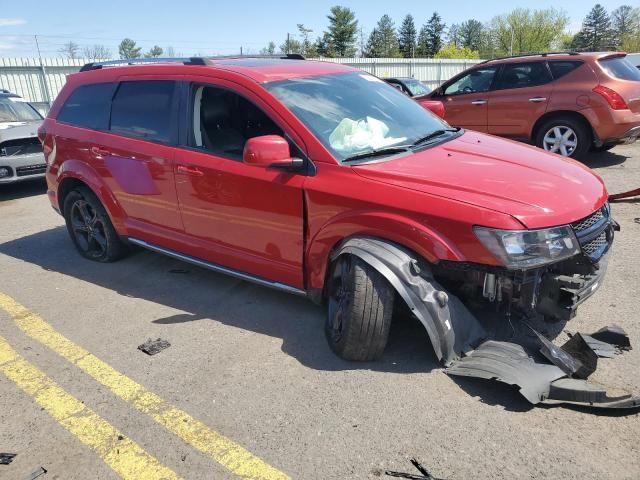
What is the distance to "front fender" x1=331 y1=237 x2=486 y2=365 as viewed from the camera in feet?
9.57

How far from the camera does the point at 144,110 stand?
4453mm

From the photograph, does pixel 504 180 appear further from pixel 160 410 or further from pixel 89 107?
pixel 89 107

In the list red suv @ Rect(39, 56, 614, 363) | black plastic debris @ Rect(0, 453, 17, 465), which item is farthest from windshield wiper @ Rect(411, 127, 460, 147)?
black plastic debris @ Rect(0, 453, 17, 465)

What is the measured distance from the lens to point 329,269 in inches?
135

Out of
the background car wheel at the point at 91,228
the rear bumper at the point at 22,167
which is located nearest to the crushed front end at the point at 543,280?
the background car wheel at the point at 91,228

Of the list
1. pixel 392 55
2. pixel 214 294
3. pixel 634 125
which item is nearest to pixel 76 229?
pixel 214 294

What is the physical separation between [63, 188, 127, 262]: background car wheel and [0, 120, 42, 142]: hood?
13.0 ft

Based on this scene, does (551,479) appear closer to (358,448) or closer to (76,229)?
(358,448)

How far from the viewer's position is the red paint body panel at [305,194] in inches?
115

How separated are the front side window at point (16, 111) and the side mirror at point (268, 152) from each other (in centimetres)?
766

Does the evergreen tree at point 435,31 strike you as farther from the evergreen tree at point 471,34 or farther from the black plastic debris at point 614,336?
the black plastic debris at point 614,336

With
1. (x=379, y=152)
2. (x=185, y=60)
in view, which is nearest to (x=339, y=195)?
(x=379, y=152)

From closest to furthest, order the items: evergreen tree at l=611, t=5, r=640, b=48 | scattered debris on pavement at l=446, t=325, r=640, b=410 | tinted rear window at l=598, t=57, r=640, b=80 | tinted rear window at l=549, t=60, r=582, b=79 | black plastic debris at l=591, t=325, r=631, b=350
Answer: scattered debris on pavement at l=446, t=325, r=640, b=410 < black plastic debris at l=591, t=325, r=631, b=350 < tinted rear window at l=598, t=57, r=640, b=80 < tinted rear window at l=549, t=60, r=582, b=79 < evergreen tree at l=611, t=5, r=640, b=48

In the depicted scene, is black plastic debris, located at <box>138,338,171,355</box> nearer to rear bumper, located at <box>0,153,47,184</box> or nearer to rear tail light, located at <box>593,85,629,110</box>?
rear bumper, located at <box>0,153,47,184</box>
